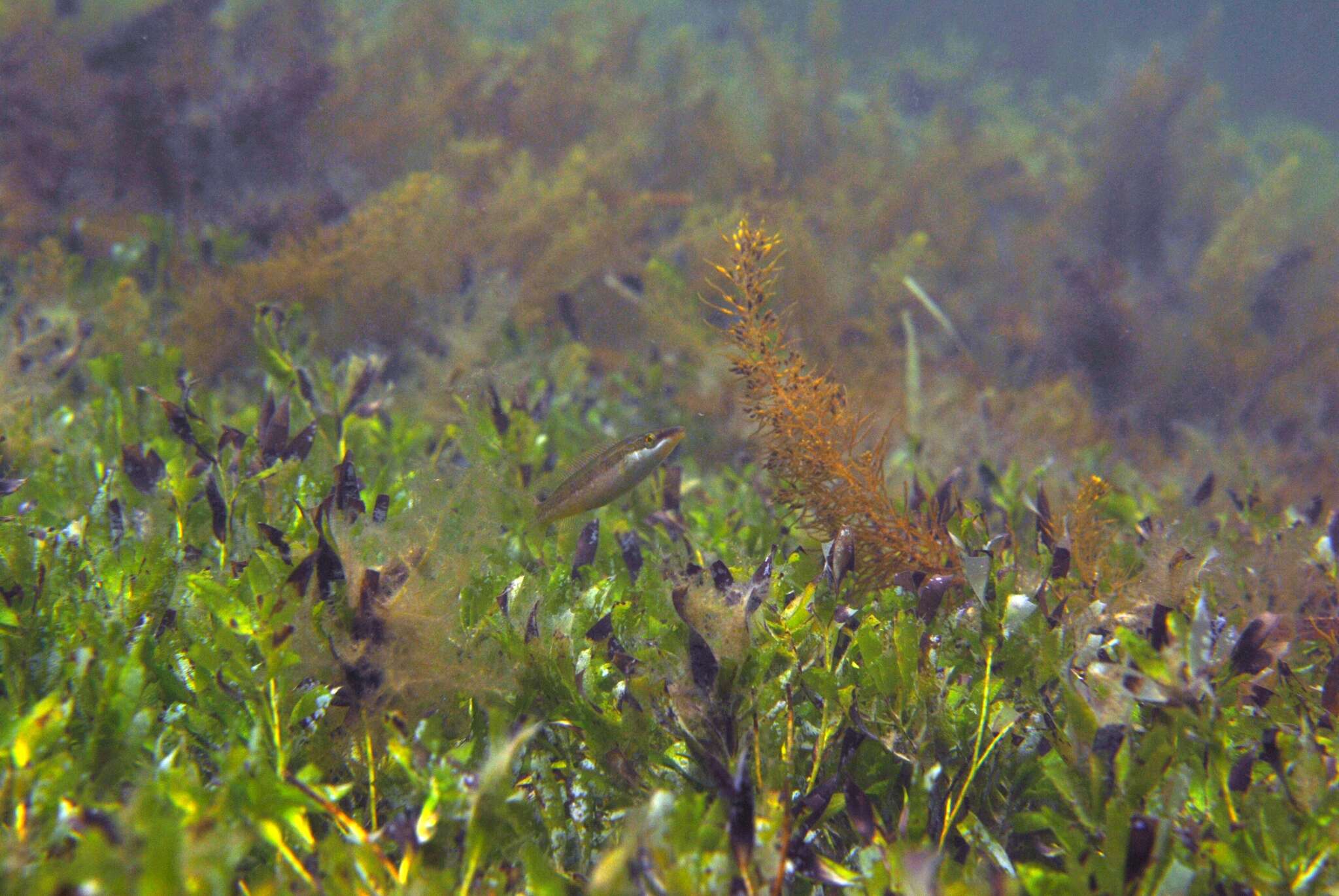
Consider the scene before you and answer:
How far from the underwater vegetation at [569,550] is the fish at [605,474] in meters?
0.01

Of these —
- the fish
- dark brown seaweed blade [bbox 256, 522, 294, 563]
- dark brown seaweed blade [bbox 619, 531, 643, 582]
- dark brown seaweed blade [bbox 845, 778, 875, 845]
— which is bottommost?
dark brown seaweed blade [bbox 619, 531, 643, 582]

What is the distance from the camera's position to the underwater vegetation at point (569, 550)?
53.4 inches

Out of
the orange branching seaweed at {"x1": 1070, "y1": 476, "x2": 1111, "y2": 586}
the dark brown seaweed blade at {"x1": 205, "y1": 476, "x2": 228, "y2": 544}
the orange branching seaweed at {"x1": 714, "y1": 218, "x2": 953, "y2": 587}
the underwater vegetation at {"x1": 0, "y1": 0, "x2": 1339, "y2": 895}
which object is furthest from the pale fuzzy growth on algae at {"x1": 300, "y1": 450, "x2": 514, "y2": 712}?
the orange branching seaweed at {"x1": 1070, "y1": 476, "x2": 1111, "y2": 586}

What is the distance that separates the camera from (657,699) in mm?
1631

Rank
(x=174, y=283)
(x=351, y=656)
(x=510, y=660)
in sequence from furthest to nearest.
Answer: (x=174, y=283) < (x=510, y=660) < (x=351, y=656)

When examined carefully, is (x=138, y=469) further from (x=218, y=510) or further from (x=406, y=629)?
(x=406, y=629)

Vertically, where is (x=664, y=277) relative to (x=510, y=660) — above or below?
below

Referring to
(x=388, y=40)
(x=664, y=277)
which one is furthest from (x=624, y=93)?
(x=664, y=277)

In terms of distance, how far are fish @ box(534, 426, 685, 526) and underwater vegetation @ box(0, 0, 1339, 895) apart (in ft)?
0.04

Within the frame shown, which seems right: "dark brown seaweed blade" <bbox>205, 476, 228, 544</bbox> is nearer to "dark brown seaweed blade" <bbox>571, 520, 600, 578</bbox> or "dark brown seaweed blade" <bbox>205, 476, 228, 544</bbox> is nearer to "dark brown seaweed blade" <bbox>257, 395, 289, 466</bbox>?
"dark brown seaweed blade" <bbox>257, 395, 289, 466</bbox>

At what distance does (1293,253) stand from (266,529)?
1018 cm

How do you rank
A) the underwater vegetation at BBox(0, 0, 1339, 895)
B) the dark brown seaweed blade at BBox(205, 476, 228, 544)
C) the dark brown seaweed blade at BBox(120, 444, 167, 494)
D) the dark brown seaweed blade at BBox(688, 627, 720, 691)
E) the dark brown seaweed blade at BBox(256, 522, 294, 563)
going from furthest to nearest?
the dark brown seaweed blade at BBox(120, 444, 167, 494)
the dark brown seaweed blade at BBox(205, 476, 228, 544)
the dark brown seaweed blade at BBox(256, 522, 294, 563)
the dark brown seaweed blade at BBox(688, 627, 720, 691)
the underwater vegetation at BBox(0, 0, 1339, 895)

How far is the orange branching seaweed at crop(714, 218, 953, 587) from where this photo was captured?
214 cm

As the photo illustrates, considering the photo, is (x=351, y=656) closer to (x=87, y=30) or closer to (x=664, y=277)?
(x=664, y=277)
